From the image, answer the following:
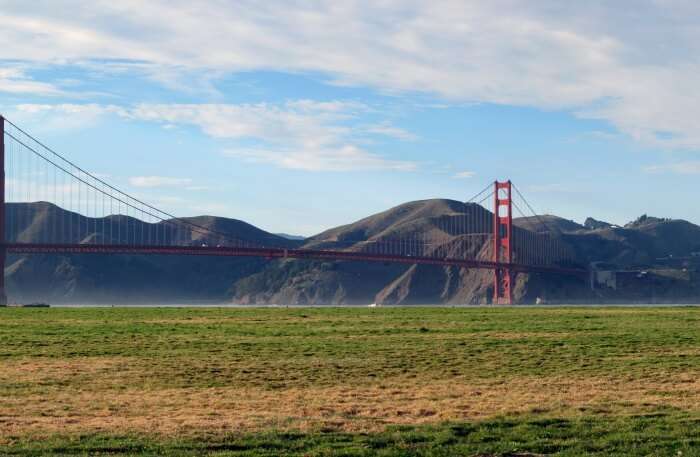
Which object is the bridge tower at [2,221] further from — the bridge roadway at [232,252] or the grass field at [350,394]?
the grass field at [350,394]

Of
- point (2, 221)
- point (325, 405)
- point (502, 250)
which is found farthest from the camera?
point (502, 250)

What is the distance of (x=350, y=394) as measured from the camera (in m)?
24.6

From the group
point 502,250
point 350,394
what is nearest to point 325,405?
point 350,394

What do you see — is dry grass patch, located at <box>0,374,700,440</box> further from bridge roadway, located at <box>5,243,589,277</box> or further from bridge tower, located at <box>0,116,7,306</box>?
bridge tower, located at <box>0,116,7,306</box>

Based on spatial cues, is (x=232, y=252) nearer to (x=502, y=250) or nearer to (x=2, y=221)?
(x=2, y=221)

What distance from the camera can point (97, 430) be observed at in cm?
1930

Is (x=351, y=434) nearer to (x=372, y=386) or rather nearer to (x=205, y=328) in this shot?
(x=372, y=386)

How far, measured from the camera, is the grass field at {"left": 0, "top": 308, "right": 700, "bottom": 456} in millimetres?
17984

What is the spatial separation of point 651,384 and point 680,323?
1169 inches

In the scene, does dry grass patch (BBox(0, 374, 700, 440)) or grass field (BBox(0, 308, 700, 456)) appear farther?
dry grass patch (BBox(0, 374, 700, 440))

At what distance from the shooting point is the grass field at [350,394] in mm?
17984

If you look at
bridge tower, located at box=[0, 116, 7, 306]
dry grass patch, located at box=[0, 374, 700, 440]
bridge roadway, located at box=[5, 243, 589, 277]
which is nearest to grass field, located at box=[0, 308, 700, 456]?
dry grass patch, located at box=[0, 374, 700, 440]

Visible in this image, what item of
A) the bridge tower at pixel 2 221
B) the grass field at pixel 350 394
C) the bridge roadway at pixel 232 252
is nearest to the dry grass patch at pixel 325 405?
the grass field at pixel 350 394

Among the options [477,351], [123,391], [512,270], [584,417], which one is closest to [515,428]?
[584,417]
